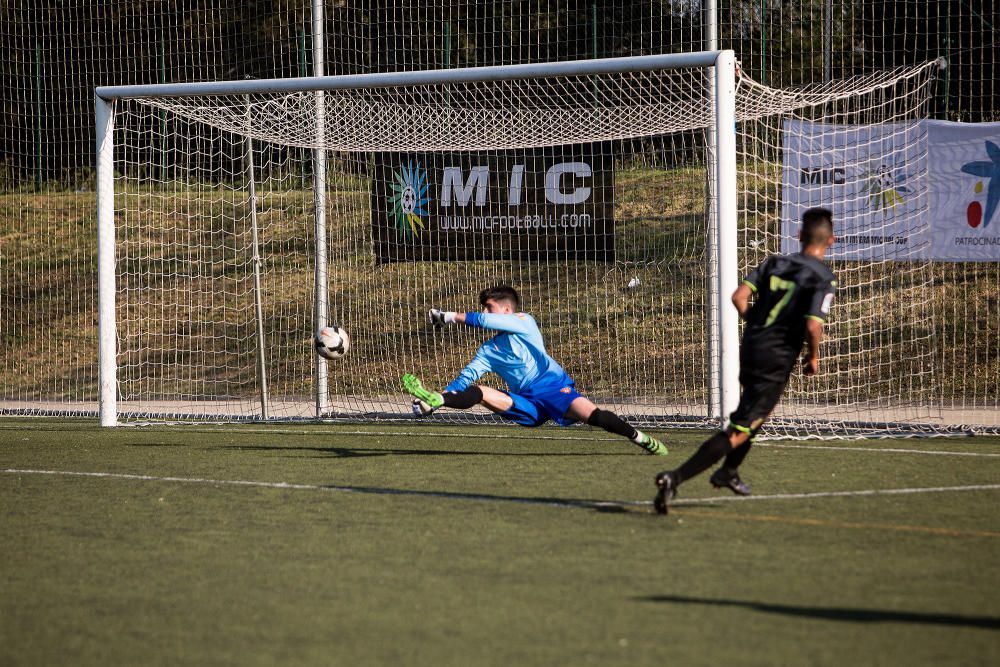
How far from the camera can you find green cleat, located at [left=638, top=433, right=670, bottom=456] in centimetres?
1017

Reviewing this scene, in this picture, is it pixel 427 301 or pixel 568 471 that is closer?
pixel 568 471

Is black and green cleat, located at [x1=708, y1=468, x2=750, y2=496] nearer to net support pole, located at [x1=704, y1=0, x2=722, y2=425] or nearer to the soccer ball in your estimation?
the soccer ball

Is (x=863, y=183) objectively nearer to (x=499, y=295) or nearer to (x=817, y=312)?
(x=499, y=295)

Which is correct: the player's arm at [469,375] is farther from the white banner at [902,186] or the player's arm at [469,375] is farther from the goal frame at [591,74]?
the white banner at [902,186]

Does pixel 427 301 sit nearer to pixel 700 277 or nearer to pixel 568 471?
pixel 700 277

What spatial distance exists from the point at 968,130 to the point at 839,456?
460 cm

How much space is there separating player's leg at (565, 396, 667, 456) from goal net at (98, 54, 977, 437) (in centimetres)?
117

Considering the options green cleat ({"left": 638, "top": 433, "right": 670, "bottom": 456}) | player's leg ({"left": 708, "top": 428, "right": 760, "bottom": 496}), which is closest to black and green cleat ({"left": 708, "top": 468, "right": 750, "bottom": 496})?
player's leg ({"left": 708, "top": 428, "right": 760, "bottom": 496})

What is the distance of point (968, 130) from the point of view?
1314 cm

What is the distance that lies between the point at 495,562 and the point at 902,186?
844 cm

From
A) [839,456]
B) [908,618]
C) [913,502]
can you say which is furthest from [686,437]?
[908,618]

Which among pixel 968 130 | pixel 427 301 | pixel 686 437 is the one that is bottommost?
pixel 686 437

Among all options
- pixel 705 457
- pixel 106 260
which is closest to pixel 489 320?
pixel 705 457

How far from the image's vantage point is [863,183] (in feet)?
43.0
